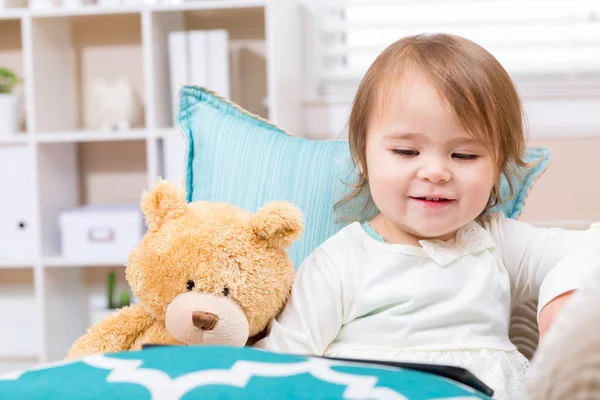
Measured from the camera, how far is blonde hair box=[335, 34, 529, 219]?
905 millimetres

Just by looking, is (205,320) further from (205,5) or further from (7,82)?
(7,82)

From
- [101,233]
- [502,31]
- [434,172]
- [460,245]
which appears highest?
[502,31]

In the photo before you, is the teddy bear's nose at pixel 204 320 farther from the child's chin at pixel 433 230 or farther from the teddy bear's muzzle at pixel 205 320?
the child's chin at pixel 433 230

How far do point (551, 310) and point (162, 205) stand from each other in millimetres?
461

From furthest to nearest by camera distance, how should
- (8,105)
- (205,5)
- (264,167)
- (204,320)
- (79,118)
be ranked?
1. (79,118)
2. (8,105)
3. (205,5)
4. (264,167)
5. (204,320)

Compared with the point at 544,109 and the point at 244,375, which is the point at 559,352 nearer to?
the point at 244,375

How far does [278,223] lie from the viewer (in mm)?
854

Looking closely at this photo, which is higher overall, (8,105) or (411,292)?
(8,105)

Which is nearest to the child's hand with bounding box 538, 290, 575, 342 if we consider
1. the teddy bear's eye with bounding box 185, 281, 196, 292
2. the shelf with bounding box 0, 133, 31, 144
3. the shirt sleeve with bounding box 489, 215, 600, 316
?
the shirt sleeve with bounding box 489, 215, 600, 316

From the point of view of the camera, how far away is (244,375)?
1.86 feet

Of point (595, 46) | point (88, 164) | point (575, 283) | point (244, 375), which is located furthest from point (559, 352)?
point (88, 164)

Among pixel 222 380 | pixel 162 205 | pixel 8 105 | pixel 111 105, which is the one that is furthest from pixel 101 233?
pixel 222 380

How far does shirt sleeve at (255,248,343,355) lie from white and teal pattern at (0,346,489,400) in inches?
10.6

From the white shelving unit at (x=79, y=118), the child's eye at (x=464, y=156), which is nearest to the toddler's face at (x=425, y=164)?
the child's eye at (x=464, y=156)
